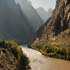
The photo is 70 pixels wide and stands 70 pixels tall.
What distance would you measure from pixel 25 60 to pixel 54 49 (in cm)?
9818

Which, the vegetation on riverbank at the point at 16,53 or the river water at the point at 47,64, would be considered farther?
the river water at the point at 47,64

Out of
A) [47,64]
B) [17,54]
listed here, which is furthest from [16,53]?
[47,64]

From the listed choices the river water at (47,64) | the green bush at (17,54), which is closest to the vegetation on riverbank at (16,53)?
the green bush at (17,54)

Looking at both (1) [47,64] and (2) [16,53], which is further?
(1) [47,64]

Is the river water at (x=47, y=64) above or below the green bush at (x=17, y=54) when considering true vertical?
below

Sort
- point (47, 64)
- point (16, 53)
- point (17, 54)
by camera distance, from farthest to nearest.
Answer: point (47, 64), point (17, 54), point (16, 53)

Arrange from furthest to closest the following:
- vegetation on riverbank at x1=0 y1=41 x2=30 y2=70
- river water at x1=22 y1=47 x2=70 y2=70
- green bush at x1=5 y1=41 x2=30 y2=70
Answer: river water at x1=22 y1=47 x2=70 y2=70 → green bush at x1=5 y1=41 x2=30 y2=70 → vegetation on riverbank at x1=0 y1=41 x2=30 y2=70

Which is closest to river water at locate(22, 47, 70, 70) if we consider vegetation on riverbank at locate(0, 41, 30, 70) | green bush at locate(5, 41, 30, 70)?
green bush at locate(5, 41, 30, 70)

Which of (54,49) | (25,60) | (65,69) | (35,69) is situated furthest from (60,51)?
(25,60)

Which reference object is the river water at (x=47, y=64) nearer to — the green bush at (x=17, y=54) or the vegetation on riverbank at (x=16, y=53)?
the green bush at (x=17, y=54)

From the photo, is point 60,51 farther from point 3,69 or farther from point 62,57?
point 3,69

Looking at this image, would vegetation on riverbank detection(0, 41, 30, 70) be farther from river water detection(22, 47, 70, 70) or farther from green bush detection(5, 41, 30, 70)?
river water detection(22, 47, 70, 70)

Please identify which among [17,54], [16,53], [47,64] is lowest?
[47,64]

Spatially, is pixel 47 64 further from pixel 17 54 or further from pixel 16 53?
pixel 16 53
